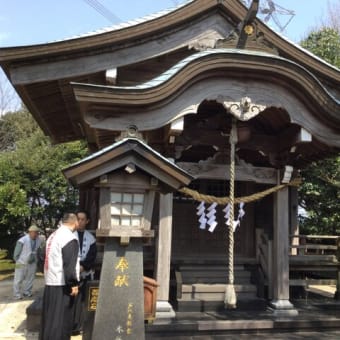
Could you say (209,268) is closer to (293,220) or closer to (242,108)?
(293,220)

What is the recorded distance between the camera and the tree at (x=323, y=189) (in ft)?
43.9

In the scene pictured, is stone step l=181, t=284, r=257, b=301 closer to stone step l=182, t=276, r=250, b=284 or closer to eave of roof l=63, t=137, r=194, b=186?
stone step l=182, t=276, r=250, b=284

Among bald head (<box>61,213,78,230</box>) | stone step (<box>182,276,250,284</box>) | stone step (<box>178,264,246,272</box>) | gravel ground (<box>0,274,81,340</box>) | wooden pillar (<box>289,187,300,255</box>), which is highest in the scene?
wooden pillar (<box>289,187,300,255</box>)

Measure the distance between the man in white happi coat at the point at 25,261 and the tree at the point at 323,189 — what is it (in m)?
9.23

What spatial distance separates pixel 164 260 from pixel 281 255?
234cm

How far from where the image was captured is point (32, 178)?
17359mm

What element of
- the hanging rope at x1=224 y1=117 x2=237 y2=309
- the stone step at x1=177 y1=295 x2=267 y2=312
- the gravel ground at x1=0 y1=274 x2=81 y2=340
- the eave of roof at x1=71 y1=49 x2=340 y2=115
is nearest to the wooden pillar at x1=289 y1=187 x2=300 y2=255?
the stone step at x1=177 y1=295 x2=267 y2=312

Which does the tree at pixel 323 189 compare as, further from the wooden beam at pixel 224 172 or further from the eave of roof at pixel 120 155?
the eave of roof at pixel 120 155

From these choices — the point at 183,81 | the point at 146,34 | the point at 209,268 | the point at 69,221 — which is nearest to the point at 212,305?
the point at 209,268

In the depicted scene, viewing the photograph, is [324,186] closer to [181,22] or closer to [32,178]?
[181,22]

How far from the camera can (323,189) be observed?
13711mm

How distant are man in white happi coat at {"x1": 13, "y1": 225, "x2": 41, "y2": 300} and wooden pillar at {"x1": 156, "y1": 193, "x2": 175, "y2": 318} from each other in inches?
191

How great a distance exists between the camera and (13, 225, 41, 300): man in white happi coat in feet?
32.3

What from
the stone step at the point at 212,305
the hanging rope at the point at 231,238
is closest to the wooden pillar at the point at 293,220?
the stone step at the point at 212,305
